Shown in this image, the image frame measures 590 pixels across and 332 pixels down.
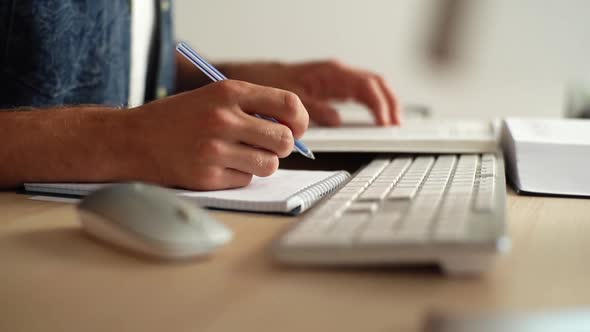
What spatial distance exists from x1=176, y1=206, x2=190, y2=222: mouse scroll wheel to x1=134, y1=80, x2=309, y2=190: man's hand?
0.51 ft

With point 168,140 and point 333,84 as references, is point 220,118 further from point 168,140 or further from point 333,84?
point 333,84

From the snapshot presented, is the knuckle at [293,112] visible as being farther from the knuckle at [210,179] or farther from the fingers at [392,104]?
the fingers at [392,104]

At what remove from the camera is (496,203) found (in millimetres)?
433

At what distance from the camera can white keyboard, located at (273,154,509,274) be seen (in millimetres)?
342

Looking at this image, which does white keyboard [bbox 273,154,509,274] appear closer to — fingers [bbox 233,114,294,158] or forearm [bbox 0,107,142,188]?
fingers [bbox 233,114,294,158]

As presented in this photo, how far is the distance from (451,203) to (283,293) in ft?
0.54

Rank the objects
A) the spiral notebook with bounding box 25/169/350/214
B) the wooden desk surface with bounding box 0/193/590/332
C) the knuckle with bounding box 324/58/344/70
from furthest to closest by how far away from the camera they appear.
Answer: the knuckle with bounding box 324/58/344/70, the spiral notebook with bounding box 25/169/350/214, the wooden desk surface with bounding box 0/193/590/332

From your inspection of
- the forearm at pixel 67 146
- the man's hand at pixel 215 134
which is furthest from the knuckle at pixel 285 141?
the forearm at pixel 67 146

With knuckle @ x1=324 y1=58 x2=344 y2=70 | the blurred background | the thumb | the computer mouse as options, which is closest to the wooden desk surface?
the computer mouse

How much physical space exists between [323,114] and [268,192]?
48 cm

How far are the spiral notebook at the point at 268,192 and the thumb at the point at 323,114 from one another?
14.2 inches

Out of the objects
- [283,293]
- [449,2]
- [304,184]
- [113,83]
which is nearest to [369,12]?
[449,2]

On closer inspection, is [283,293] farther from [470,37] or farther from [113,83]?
[470,37]

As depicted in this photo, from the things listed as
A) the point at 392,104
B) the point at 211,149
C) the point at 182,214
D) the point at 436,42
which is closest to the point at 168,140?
the point at 211,149
